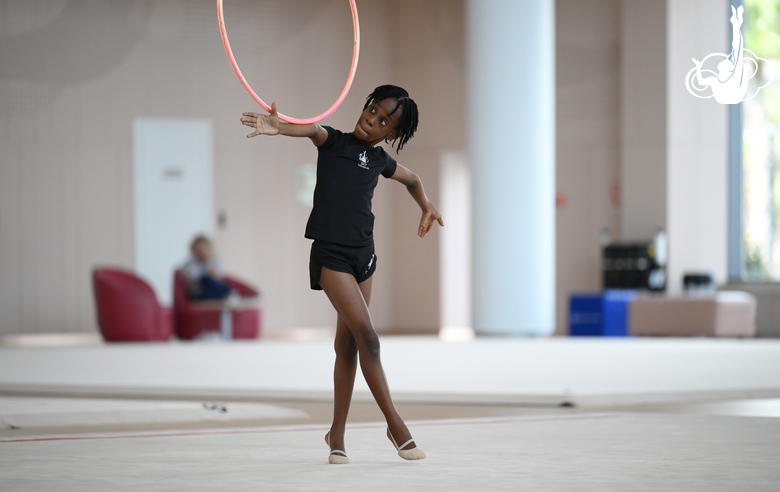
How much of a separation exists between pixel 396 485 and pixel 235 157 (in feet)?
31.4

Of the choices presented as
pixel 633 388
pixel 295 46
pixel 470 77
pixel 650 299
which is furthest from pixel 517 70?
pixel 633 388

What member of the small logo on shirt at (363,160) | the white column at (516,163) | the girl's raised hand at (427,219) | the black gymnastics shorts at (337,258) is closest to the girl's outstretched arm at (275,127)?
the small logo on shirt at (363,160)

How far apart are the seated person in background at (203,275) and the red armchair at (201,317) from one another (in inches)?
3.0

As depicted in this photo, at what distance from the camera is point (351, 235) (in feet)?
9.00

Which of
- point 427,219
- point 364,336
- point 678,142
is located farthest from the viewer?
point 678,142

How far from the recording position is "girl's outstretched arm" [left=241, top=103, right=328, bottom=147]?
2561mm

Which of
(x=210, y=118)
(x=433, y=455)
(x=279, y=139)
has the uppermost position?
(x=210, y=118)

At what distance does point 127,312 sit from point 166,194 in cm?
242

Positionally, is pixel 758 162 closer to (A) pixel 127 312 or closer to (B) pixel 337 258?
(A) pixel 127 312

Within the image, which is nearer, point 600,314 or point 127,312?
point 127,312

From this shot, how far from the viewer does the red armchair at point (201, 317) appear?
9.40 metres

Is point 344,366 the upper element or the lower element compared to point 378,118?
lower

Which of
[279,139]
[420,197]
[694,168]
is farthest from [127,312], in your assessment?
[420,197]

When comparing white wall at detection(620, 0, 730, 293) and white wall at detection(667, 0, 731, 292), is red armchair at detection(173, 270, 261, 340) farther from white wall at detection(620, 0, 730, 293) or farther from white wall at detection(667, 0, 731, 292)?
white wall at detection(667, 0, 731, 292)
